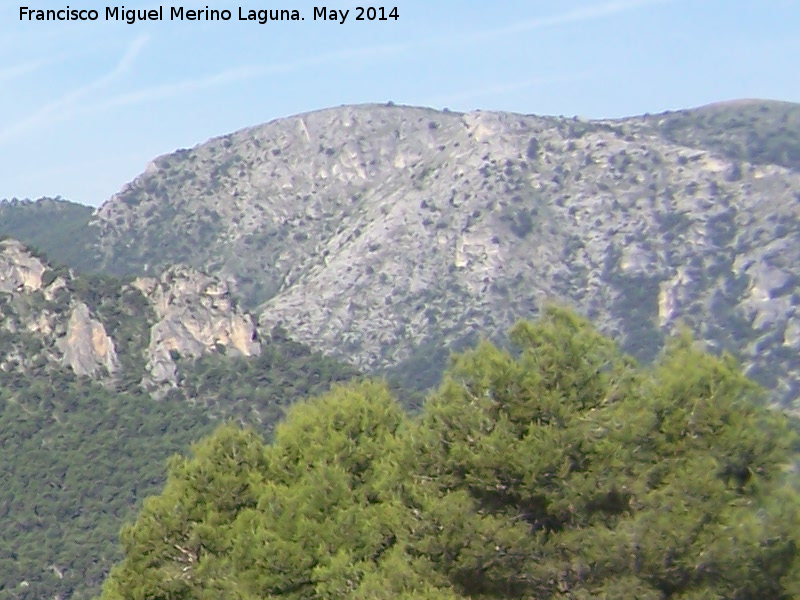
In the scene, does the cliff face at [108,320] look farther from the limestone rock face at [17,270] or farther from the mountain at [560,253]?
the mountain at [560,253]

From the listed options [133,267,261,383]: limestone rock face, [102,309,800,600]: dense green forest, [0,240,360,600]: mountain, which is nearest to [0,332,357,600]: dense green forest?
[0,240,360,600]: mountain

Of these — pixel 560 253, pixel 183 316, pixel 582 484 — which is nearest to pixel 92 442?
pixel 183 316

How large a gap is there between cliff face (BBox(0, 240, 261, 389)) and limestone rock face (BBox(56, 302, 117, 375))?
73 mm

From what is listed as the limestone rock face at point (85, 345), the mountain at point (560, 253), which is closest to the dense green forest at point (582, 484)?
the limestone rock face at point (85, 345)

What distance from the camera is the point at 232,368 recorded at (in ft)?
363

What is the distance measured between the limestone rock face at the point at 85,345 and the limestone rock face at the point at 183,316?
3.77 m

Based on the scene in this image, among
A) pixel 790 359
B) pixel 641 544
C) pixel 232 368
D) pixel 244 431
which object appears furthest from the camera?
pixel 790 359

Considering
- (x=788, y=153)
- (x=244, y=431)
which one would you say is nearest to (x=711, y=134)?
(x=788, y=153)

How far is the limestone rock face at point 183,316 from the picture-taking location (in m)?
108

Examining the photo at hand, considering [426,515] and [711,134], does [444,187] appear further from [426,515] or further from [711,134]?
[426,515]

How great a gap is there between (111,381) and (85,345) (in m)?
3.34

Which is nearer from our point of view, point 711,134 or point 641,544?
point 641,544

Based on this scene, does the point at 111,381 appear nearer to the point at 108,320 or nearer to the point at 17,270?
the point at 108,320

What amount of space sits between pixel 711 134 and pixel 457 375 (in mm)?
188291
